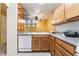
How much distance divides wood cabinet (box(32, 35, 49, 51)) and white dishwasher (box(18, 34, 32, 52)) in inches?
5.1

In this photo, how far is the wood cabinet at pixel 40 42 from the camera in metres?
4.39

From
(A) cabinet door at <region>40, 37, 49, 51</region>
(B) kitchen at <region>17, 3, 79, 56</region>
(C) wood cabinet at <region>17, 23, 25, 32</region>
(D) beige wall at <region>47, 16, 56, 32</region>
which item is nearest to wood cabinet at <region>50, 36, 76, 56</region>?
(B) kitchen at <region>17, 3, 79, 56</region>

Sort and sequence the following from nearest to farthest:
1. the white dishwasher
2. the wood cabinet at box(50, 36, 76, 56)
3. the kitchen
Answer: the wood cabinet at box(50, 36, 76, 56) < the kitchen < the white dishwasher

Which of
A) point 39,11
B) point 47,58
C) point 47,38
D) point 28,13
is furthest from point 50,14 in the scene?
point 47,58

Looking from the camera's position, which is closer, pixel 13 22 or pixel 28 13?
pixel 13 22

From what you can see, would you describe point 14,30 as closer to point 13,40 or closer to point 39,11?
point 13,40

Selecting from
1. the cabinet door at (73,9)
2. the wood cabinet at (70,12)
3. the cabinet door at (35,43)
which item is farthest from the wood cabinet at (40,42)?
the cabinet door at (73,9)

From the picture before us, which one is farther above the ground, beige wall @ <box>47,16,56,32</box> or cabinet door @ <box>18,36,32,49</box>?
beige wall @ <box>47,16,56,32</box>

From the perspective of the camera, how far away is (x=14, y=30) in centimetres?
395

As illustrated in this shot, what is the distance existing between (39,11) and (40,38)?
1934 millimetres

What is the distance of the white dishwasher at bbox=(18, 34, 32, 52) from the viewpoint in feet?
14.3

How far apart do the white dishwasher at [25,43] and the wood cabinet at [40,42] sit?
13 cm

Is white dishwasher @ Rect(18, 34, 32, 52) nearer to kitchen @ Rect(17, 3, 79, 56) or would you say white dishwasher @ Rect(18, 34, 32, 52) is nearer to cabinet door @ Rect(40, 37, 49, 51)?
kitchen @ Rect(17, 3, 79, 56)

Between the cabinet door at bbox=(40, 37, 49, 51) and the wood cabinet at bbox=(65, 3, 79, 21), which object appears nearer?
the wood cabinet at bbox=(65, 3, 79, 21)
